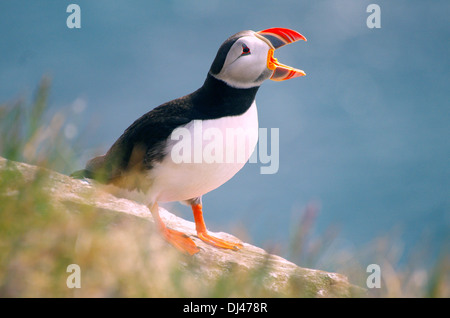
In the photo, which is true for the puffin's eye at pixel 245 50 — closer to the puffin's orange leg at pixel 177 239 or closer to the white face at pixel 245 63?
the white face at pixel 245 63

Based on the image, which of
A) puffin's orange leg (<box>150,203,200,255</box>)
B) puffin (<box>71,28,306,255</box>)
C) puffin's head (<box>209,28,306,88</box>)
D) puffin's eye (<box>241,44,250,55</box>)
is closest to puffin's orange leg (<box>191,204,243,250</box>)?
puffin (<box>71,28,306,255</box>)

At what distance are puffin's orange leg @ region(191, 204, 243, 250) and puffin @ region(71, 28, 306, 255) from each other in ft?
0.08

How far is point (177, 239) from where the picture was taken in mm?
4738

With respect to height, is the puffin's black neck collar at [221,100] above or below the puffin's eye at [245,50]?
below

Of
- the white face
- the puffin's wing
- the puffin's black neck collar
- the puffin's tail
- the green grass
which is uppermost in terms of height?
the white face

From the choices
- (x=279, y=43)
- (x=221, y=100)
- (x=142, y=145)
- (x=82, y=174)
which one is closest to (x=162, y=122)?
(x=142, y=145)

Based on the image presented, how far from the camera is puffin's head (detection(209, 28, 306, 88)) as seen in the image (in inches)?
196

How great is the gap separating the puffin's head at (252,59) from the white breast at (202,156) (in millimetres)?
405

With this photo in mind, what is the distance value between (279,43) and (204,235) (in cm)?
242

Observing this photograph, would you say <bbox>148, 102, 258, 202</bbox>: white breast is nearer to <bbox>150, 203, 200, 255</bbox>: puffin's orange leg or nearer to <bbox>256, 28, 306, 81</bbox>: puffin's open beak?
<bbox>150, 203, 200, 255</bbox>: puffin's orange leg

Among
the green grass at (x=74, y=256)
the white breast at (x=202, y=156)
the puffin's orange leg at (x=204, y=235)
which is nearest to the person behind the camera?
the green grass at (x=74, y=256)

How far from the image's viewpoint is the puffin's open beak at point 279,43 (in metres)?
5.19

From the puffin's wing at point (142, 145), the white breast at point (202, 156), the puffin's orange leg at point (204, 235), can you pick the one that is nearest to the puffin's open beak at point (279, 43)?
the white breast at point (202, 156)

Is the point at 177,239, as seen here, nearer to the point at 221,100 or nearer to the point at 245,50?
the point at 221,100
